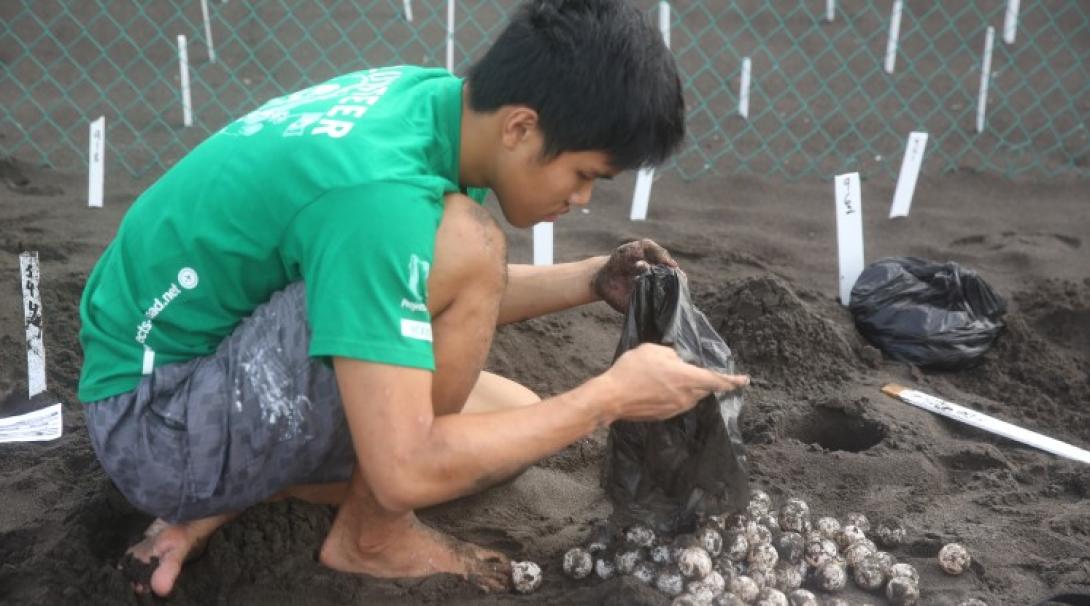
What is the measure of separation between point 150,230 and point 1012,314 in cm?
269

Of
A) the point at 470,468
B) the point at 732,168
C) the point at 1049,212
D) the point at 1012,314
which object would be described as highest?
the point at 470,468

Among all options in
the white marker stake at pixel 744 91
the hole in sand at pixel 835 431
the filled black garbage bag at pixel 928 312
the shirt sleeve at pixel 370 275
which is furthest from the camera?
the white marker stake at pixel 744 91

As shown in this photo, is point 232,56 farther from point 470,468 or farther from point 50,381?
point 470,468

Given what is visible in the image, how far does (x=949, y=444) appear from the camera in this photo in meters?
2.85

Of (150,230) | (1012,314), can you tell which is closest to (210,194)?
(150,230)

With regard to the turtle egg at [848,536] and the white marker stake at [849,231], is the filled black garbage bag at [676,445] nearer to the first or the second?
the turtle egg at [848,536]

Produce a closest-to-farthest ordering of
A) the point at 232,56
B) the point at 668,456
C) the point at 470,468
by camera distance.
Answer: the point at 470,468 → the point at 668,456 → the point at 232,56

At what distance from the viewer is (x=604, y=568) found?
7.64ft

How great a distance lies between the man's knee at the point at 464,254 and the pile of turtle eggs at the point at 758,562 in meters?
0.69

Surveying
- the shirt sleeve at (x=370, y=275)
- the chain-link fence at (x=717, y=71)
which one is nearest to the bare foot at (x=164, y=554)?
the shirt sleeve at (x=370, y=275)

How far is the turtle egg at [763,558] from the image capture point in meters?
2.31

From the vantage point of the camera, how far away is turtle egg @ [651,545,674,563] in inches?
91.0

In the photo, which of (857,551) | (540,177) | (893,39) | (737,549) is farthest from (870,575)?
(893,39)

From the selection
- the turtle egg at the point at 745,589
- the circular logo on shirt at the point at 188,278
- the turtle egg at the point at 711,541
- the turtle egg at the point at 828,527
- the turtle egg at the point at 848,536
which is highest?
the circular logo on shirt at the point at 188,278
